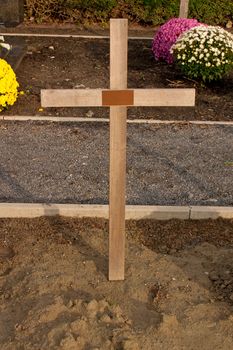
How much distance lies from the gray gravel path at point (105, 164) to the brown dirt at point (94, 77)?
539mm

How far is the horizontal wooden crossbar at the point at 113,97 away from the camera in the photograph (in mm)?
3342

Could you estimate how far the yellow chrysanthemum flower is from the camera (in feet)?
23.9

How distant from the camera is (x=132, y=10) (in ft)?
45.8

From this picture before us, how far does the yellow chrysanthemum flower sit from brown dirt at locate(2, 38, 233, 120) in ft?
0.59

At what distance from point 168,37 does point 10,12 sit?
3.59 meters

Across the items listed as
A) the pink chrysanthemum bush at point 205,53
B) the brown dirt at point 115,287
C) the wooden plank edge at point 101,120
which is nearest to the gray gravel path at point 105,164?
the wooden plank edge at point 101,120

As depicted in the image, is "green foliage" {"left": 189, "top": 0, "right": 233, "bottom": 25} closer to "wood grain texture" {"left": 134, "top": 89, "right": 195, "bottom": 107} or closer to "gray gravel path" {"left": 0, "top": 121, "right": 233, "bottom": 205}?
"gray gravel path" {"left": 0, "top": 121, "right": 233, "bottom": 205}

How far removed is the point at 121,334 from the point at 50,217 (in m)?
1.58

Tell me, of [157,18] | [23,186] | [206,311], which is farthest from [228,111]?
[157,18]

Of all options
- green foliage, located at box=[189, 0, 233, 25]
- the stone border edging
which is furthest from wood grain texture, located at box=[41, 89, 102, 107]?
green foliage, located at box=[189, 0, 233, 25]

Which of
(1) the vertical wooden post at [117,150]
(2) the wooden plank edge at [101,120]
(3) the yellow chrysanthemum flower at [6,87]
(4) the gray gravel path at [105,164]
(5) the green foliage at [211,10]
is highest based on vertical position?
(1) the vertical wooden post at [117,150]

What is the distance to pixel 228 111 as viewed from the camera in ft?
25.4

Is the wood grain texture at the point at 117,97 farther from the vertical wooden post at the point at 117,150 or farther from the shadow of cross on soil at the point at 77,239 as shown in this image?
the shadow of cross on soil at the point at 77,239

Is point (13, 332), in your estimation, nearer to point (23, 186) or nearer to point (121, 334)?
point (121, 334)
